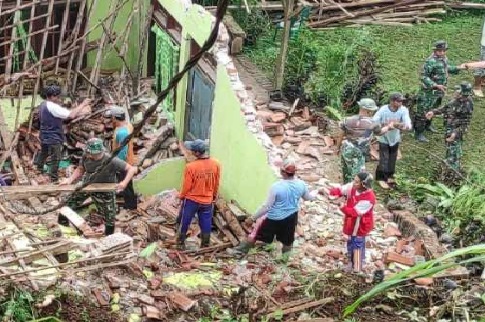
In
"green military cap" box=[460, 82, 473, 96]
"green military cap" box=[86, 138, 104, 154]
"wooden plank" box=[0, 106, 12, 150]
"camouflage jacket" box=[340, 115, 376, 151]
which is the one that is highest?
"green military cap" box=[460, 82, 473, 96]

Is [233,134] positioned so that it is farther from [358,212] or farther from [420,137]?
[420,137]

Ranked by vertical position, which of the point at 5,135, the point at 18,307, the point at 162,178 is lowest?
the point at 162,178

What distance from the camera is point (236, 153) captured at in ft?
36.0

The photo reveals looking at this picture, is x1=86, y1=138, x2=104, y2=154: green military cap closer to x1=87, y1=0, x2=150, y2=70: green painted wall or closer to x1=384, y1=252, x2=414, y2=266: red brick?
x1=384, y1=252, x2=414, y2=266: red brick

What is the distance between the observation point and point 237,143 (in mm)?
10891

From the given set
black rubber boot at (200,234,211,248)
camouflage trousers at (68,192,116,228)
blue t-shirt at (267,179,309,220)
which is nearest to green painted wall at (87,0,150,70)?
camouflage trousers at (68,192,116,228)

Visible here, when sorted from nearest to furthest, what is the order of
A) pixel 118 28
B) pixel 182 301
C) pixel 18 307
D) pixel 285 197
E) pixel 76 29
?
pixel 18 307, pixel 182 301, pixel 285 197, pixel 76 29, pixel 118 28

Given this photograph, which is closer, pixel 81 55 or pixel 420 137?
pixel 420 137

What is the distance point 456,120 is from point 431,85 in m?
0.97

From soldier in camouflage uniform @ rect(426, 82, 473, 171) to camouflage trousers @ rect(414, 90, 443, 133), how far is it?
25.9 inches

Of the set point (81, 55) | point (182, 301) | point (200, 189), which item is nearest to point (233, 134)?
point (200, 189)

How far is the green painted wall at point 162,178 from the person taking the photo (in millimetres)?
12453

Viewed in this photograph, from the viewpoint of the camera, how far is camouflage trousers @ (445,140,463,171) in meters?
11.4

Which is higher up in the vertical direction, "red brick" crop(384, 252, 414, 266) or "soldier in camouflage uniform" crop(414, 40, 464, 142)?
"soldier in camouflage uniform" crop(414, 40, 464, 142)
